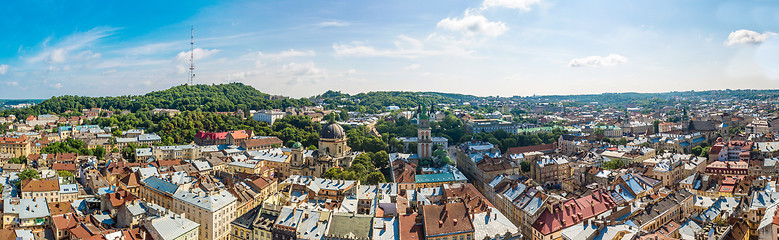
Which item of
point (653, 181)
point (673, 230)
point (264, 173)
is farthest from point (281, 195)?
point (653, 181)

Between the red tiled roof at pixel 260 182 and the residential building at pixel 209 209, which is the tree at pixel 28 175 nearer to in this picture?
the residential building at pixel 209 209

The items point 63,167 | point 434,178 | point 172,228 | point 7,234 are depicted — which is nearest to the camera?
point 7,234

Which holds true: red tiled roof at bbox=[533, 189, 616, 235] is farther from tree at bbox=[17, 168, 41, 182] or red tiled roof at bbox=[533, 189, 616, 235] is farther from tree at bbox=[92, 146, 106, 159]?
tree at bbox=[92, 146, 106, 159]

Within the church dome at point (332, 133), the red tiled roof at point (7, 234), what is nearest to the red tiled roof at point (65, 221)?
the red tiled roof at point (7, 234)

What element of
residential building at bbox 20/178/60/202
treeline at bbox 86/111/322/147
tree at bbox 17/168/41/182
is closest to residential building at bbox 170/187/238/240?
residential building at bbox 20/178/60/202

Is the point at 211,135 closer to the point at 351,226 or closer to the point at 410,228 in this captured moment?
the point at 351,226

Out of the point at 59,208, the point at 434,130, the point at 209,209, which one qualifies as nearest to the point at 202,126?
the point at 434,130
